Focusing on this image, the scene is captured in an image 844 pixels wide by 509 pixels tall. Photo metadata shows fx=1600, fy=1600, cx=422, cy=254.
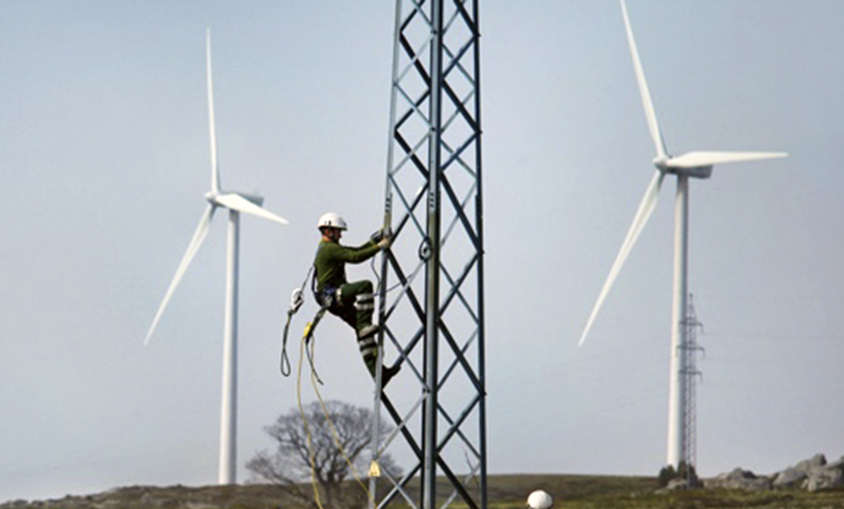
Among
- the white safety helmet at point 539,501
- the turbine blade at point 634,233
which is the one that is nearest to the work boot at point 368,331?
the white safety helmet at point 539,501

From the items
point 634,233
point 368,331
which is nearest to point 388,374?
point 368,331

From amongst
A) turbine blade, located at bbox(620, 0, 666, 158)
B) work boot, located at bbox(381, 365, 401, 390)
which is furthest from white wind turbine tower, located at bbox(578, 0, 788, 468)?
work boot, located at bbox(381, 365, 401, 390)

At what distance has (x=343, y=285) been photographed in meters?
22.1

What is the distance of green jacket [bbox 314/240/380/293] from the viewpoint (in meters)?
21.8

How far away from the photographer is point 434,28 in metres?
22.0

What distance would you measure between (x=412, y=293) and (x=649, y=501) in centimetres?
6429

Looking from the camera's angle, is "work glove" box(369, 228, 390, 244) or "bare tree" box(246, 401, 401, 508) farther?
"bare tree" box(246, 401, 401, 508)

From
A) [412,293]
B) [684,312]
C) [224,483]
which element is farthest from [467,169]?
[224,483]

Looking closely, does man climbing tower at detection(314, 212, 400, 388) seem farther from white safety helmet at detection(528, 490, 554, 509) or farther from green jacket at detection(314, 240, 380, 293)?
white safety helmet at detection(528, 490, 554, 509)

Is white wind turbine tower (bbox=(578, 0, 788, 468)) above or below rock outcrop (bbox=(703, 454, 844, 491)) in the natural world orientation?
above

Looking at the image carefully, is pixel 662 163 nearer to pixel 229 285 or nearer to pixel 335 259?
pixel 229 285

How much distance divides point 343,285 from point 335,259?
1.28ft

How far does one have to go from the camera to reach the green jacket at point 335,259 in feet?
71.5

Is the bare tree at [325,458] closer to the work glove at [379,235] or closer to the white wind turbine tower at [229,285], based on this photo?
the white wind turbine tower at [229,285]
